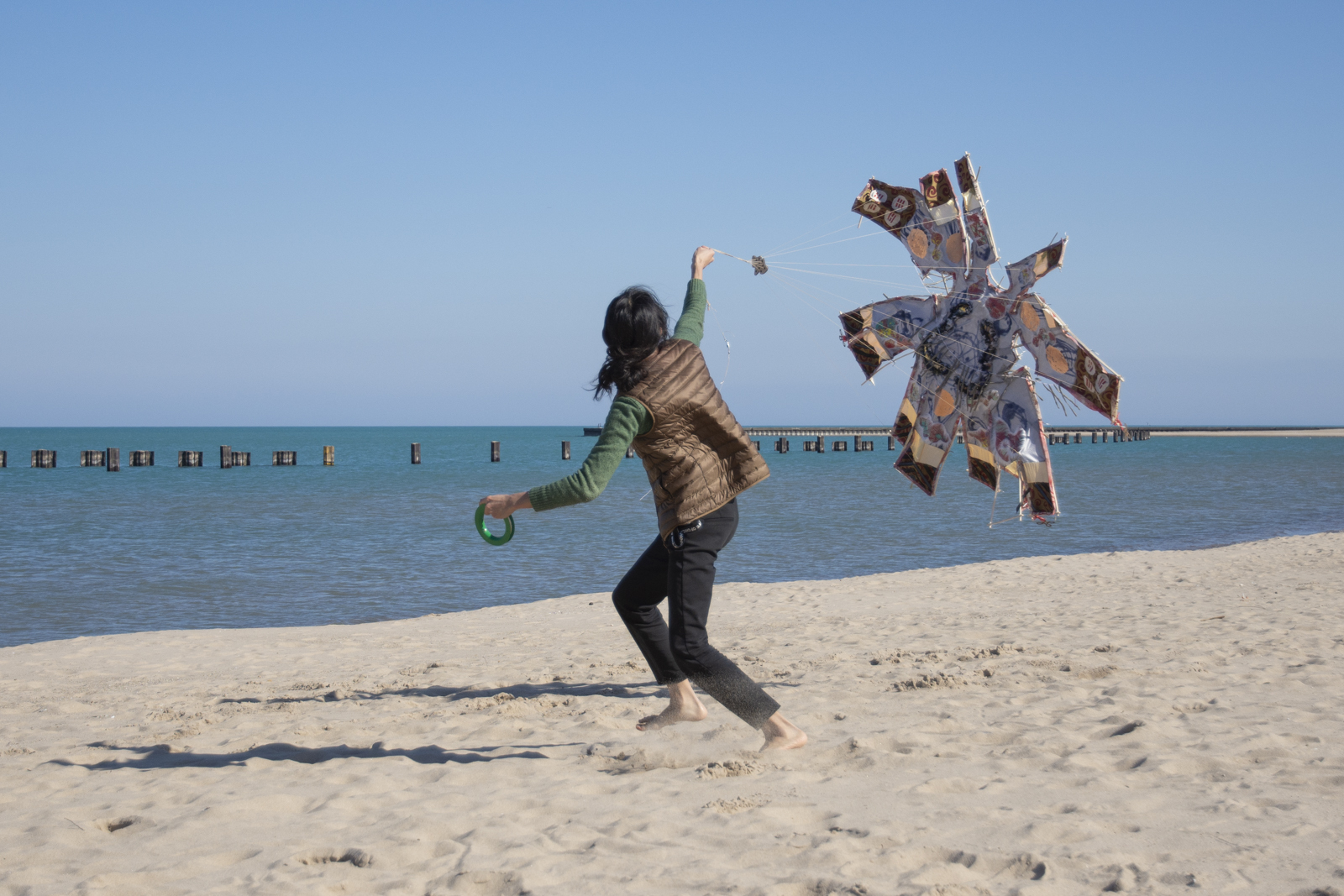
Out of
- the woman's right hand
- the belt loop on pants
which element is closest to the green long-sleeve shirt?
the belt loop on pants

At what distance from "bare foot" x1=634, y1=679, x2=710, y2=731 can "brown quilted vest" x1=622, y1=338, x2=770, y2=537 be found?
3.36ft

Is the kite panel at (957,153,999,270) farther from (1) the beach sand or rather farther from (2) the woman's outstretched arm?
(2) the woman's outstretched arm

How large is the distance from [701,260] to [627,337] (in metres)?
0.80

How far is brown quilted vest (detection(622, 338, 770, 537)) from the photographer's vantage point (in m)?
3.45

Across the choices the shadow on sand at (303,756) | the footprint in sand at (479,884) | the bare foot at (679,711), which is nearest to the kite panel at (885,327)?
the bare foot at (679,711)

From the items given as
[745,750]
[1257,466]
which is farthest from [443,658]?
[1257,466]

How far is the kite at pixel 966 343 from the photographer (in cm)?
493

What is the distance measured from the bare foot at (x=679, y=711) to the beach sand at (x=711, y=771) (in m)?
0.12

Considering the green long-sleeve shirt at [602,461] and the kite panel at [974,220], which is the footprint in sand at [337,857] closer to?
the green long-sleeve shirt at [602,461]

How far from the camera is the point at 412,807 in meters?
3.37

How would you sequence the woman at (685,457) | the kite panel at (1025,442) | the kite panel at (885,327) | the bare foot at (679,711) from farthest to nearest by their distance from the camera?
the kite panel at (885,327) → the kite panel at (1025,442) → the bare foot at (679,711) → the woman at (685,457)

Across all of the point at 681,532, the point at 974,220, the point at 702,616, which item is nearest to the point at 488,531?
the point at 681,532

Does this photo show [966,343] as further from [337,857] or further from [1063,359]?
[337,857]

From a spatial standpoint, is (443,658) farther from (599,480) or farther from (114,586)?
(114,586)
